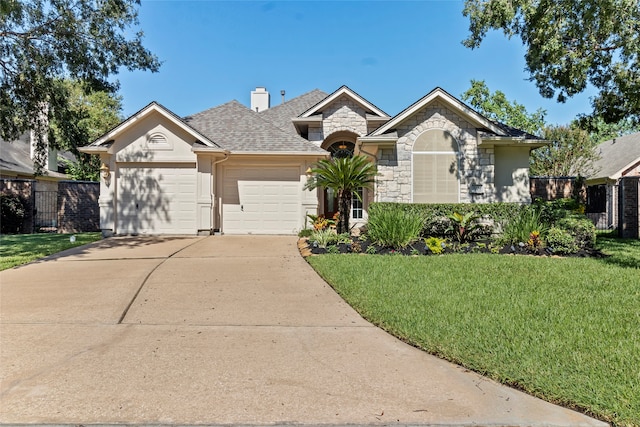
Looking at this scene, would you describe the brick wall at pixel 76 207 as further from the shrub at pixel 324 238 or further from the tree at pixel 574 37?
the tree at pixel 574 37

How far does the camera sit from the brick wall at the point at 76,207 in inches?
676

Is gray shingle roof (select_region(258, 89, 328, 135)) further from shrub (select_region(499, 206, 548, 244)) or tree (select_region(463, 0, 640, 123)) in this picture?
shrub (select_region(499, 206, 548, 244))

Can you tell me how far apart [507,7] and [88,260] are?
13.6 metres

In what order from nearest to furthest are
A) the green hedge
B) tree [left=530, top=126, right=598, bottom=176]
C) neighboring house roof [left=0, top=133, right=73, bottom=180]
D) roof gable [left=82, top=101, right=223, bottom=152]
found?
the green hedge < roof gable [left=82, top=101, right=223, bottom=152] < neighboring house roof [left=0, top=133, right=73, bottom=180] < tree [left=530, top=126, right=598, bottom=176]

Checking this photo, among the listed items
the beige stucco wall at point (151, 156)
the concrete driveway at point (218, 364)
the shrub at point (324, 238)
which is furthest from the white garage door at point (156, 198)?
the concrete driveway at point (218, 364)

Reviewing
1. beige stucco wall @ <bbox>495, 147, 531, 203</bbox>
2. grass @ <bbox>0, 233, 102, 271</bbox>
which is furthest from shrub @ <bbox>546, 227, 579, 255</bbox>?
grass @ <bbox>0, 233, 102, 271</bbox>

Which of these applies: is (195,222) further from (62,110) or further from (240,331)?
(240,331)

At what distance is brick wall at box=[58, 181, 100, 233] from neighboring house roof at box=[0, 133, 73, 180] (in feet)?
11.3

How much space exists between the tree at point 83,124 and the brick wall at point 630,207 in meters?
20.2

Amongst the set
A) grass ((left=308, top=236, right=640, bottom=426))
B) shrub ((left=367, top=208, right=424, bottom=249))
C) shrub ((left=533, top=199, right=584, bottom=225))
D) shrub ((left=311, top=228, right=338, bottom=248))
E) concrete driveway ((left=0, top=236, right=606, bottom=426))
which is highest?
shrub ((left=533, top=199, right=584, bottom=225))

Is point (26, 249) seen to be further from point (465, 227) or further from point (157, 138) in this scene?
point (465, 227)

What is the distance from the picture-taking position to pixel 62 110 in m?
15.1

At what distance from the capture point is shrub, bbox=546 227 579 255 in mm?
10141

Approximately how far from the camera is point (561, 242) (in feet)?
33.4
